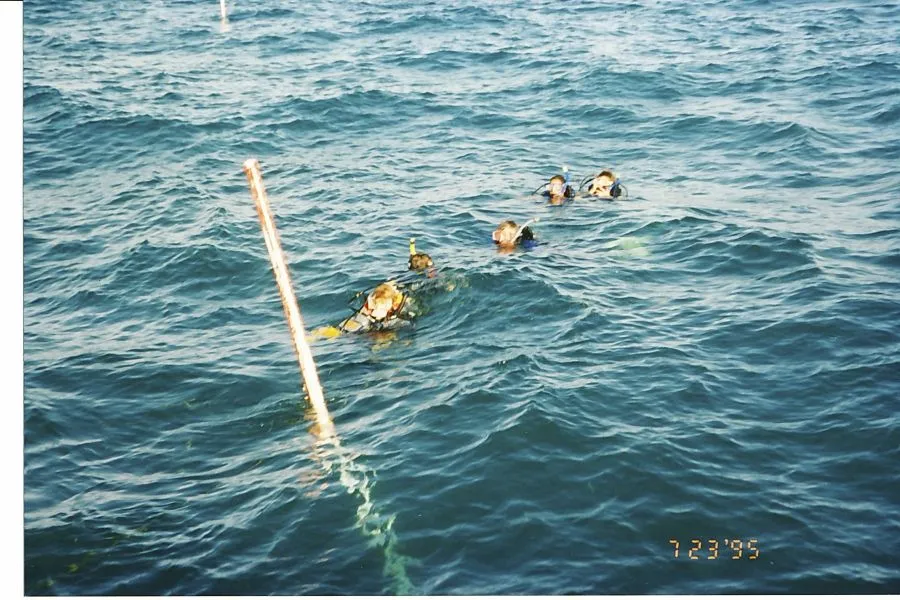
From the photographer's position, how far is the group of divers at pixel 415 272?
14703mm

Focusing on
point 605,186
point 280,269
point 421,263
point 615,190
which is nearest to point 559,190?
point 605,186

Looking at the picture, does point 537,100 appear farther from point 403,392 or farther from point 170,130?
point 403,392

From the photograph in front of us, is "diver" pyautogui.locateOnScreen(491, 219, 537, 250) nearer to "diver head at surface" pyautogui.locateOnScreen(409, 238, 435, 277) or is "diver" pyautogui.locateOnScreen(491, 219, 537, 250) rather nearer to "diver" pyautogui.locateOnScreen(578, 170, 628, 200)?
"diver head at surface" pyautogui.locateOnScreen(409, 238, 435, 277)

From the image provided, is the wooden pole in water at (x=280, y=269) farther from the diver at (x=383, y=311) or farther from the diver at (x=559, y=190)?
the diver at (x=559, y=190)

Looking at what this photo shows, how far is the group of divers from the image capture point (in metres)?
14.7

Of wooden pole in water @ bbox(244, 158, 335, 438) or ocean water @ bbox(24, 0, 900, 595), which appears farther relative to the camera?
ocean water @ bbox(24, 0, 900, 595)

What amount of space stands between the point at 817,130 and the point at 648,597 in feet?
57.5

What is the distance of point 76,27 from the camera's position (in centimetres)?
3384

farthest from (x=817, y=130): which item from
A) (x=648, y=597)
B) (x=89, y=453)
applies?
(x=89, y=453)

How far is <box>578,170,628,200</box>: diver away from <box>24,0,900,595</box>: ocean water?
37cm

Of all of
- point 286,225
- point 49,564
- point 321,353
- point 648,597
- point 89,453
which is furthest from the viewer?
point 286,225
